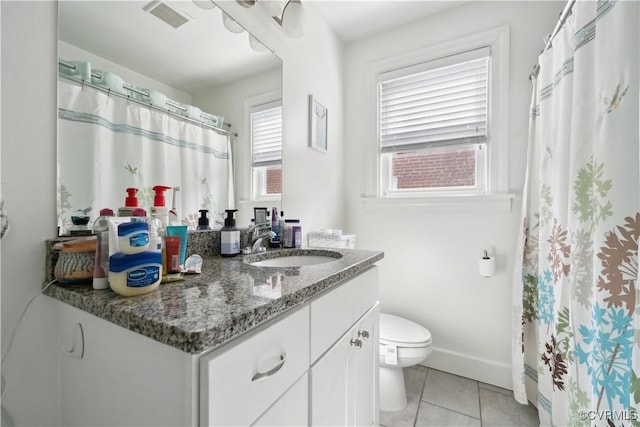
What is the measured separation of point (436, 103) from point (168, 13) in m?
1.59

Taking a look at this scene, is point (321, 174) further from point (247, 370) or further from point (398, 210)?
point (247, 370)

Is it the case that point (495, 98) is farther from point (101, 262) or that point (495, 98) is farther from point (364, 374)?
point (101, 262)

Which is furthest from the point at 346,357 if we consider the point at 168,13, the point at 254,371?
the point at 168,13

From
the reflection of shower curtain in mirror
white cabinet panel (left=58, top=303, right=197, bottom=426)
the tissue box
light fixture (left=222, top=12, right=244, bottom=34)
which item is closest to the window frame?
the tissue box

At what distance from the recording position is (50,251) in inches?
25.4

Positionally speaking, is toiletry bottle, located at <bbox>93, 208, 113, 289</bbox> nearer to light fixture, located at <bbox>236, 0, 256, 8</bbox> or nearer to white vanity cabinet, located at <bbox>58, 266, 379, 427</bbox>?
white vanity cabinet, located at <bbox>58, 266, 379, 427</bbox>

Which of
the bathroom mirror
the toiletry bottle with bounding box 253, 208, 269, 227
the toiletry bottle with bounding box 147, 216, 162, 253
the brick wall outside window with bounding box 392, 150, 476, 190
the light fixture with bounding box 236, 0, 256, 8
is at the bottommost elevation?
the toiletry bottle with bounding box 147, 216, 162, 253

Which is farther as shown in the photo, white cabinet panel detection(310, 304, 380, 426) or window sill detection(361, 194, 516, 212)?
window sill detection(361, 194, 516, 212)

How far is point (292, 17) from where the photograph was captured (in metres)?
1.33

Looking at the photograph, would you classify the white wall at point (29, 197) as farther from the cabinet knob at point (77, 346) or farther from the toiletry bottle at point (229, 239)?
the toiletry bottle at point (229, 239)

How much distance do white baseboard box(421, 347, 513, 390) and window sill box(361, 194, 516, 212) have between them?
0.93 m

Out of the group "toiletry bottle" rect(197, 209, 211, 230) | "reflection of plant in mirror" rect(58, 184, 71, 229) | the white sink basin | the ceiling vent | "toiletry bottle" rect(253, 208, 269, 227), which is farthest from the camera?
"toiletry bottle" rect(253, 208, 269, 227)

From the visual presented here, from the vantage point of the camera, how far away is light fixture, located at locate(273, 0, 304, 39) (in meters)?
1.32

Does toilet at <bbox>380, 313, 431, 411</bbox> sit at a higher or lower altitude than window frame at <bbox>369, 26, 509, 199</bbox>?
lower
